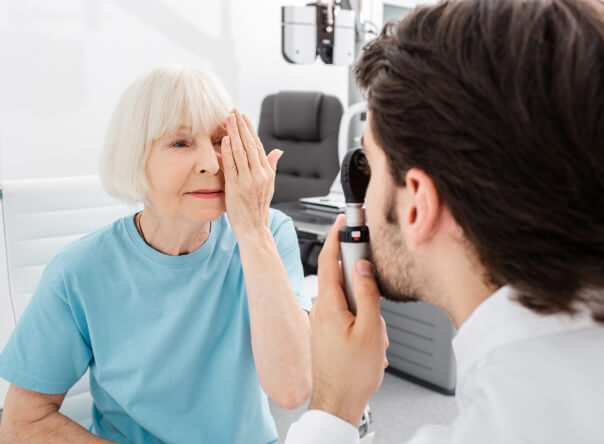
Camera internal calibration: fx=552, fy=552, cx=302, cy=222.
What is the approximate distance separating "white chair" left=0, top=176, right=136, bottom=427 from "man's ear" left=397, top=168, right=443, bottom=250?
3.29ft

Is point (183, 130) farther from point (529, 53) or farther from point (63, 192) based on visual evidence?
point (529, 53)

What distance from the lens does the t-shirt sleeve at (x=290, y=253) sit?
45.4 inches

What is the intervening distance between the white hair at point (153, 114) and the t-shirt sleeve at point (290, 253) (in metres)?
0.25

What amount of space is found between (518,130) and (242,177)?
63 centimetres

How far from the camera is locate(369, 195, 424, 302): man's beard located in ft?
2.31

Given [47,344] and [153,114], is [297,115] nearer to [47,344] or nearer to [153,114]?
[153,114]

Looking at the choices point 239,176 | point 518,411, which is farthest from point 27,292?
point 518,411

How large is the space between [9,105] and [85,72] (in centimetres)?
43

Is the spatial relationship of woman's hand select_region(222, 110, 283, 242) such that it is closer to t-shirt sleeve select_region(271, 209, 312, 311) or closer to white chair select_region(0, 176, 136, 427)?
t-shirt sleeve select_region(271, 209, 312, 311)

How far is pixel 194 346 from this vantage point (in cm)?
106

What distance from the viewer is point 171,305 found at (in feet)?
3.51

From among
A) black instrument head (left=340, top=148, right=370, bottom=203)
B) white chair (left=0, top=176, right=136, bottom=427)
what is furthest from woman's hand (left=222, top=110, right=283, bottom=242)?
white chair (left=0, top=176, right=136, bottom=427)

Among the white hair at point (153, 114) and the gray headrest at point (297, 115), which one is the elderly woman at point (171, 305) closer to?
the white hair at point (153, 114)

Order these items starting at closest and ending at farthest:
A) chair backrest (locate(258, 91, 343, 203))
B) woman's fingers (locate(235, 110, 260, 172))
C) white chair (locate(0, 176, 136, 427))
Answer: woman's fingers (locate(235, 110, 260, 172))
white chair (locate(0, 176, 136, 427))
chair backrest (locate(258, 91, 343, 203))
